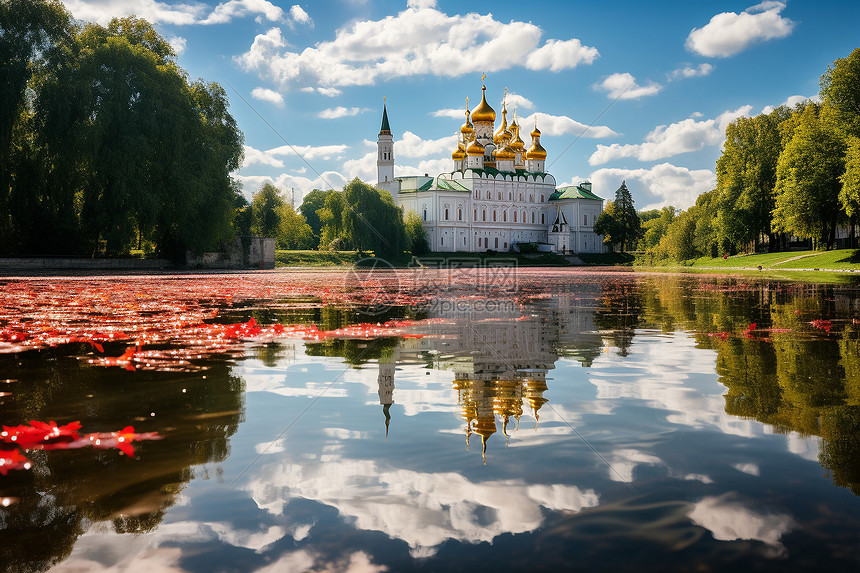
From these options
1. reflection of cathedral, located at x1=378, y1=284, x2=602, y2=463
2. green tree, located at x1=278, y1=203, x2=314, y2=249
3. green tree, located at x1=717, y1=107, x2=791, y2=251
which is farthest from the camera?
green tree, located at x1=278, y1=203, x2=314, y2=249

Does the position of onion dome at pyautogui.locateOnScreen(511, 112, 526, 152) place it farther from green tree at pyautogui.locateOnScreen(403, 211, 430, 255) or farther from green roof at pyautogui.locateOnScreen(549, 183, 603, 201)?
green tree at pyautogui.locateOnScreen(403, 211, 430, 255)

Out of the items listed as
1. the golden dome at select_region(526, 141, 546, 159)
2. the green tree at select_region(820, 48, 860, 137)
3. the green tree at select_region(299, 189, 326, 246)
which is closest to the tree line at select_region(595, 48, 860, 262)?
the green tree at select_region(820, 48, 860, 137)

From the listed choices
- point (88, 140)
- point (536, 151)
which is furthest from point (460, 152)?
point (88, 140)

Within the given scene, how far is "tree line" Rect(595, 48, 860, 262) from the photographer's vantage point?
139 ft

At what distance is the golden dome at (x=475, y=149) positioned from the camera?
125 m

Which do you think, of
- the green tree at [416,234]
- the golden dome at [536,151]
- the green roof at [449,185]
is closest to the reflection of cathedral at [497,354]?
the green tree at [416,234]

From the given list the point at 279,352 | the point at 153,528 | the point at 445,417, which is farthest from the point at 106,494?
the point at 279,352

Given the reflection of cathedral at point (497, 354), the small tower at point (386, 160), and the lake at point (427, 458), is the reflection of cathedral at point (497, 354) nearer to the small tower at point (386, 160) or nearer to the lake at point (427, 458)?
the lake at point (427, 458)

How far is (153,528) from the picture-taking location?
3020 millimetres

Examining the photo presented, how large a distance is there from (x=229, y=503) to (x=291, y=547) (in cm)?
57

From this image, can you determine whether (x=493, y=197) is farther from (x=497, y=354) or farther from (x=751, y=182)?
(x=497, y=354)

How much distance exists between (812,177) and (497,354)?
45.2m

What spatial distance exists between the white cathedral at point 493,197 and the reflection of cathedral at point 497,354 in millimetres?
105067

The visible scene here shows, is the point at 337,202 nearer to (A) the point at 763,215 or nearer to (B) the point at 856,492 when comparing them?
(A) the point at 763,215
